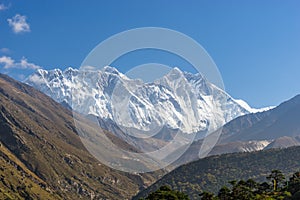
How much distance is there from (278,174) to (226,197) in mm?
13082

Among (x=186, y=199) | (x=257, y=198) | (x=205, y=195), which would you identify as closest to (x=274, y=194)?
(x=257, y=198)

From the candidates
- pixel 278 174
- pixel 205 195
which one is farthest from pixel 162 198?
pixel 278 174

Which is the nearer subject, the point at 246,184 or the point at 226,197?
the point at 226,197

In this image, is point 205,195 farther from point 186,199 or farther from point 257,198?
point 257,198

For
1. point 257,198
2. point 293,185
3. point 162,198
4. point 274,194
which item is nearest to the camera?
point 257,198

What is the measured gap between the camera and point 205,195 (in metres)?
88.4

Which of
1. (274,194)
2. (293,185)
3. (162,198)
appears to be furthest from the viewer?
(293,185)

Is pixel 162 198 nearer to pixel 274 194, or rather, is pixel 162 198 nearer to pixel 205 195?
pixel 205 195

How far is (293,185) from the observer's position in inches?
3676

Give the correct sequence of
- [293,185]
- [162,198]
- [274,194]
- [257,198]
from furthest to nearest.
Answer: [293,185]
[162,198]
[274,194]
[257,198]

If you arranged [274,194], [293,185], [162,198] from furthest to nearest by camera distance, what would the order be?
[293,185], [162,198], [274,194]

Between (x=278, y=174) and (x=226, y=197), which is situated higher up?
(x=278, y=174)

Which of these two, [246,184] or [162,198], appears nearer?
[162,198]

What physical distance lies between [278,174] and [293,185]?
3.49m
